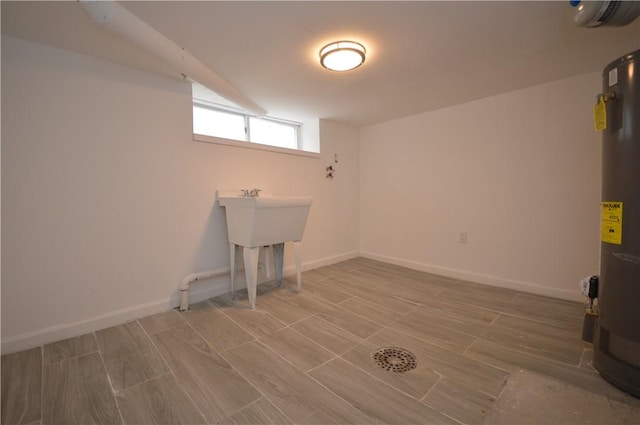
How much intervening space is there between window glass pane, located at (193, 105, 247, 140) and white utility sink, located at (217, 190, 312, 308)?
70 centimetres

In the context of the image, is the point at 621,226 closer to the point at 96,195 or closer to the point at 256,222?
the point at 256,222

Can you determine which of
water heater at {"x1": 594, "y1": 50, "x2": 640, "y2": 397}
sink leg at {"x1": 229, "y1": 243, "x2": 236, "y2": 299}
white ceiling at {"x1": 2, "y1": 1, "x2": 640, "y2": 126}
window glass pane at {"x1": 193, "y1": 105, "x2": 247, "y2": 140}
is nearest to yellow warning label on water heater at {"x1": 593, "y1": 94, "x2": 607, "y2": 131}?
water heater at {"x1": 594, "y1": 50, "x2": 640, "y2": 397}

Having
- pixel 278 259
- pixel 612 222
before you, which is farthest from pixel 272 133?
pixel 612 222

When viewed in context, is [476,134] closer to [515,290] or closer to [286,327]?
[515,290]

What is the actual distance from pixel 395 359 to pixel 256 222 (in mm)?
1236

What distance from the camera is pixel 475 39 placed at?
5.02 ft

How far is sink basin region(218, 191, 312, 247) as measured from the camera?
193cm

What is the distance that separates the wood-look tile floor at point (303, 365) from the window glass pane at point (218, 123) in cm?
161

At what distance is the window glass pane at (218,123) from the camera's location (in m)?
2.51

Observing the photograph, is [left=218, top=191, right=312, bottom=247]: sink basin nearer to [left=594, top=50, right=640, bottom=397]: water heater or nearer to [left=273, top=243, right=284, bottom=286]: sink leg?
[left=273, top=243, right=284, bottom=286]: sink leg

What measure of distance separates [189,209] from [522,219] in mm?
2842

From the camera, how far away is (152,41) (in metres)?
1.40

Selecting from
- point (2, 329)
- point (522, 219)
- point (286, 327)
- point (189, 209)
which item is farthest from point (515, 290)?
point (2, 329)

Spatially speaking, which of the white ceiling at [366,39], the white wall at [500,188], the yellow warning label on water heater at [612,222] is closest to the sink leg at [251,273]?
the white ceiling at [366,39]
